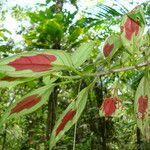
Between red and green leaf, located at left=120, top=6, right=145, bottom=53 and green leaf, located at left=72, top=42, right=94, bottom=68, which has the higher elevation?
red and green leaf, located at left=120, top=6, right=145, bottom=53

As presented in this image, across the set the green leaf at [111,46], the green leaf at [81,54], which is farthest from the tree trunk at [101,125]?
the green leaf at [81,54]

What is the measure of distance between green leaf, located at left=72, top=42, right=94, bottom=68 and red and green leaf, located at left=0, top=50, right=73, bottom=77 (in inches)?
1.9

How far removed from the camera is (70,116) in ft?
2.33

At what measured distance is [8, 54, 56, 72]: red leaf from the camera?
579 mm

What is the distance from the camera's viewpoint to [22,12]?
13.1 metres

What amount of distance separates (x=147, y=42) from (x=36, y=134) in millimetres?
6711

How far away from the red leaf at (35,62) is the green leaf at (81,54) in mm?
67

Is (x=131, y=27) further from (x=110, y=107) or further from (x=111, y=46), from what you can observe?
(x=110, y=107)

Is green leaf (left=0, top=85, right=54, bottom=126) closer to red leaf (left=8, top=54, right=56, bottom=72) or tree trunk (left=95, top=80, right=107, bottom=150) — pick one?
red leaf (left=8, top=54, right=56, bottom=72)

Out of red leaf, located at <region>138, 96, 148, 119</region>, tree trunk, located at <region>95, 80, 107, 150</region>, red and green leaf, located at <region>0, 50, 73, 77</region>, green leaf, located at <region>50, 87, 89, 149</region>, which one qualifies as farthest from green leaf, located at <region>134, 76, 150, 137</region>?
tree trunk, located at <region>95, 80, 107, 150</region>

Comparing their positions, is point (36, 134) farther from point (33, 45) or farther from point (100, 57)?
point (100, 57)

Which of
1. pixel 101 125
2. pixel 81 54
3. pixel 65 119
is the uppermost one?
pixel 101 125

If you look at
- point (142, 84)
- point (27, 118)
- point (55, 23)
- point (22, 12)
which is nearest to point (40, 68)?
point (142, 84)

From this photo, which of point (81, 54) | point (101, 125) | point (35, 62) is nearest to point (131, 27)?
point (81, 54)
